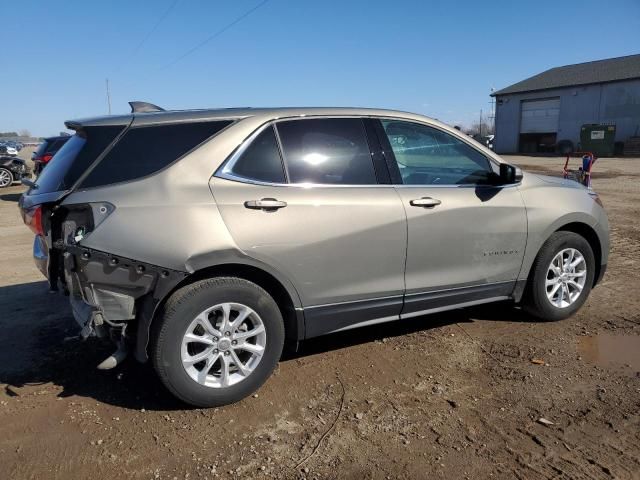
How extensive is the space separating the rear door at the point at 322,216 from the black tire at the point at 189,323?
0.77 ft

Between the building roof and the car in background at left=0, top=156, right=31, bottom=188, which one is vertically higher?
the building roof

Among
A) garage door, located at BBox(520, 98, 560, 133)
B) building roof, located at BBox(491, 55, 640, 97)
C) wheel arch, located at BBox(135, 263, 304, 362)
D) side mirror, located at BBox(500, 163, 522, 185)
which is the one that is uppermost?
building roof, located at BBox(491, 55, 640, 97)

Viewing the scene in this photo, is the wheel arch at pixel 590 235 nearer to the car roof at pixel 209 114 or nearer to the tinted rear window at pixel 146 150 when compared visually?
the car roof at pixel 209 114

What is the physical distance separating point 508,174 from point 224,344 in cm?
259

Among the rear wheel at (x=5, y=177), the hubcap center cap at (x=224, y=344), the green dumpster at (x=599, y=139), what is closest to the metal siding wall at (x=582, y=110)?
the green dumpster at (x=599, y=139)

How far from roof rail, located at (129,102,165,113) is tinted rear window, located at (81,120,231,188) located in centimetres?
60

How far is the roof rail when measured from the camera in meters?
3.90

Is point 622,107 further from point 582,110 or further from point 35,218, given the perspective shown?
point 35,218

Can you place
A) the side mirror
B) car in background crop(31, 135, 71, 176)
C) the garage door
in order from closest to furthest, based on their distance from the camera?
the side mirror, car in background crop(31, 135, 71, 176), the garage door

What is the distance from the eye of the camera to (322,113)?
3.81 metres

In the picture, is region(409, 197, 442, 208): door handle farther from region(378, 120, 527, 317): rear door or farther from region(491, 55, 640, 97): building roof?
region(491, 55, 640, 97): building roof

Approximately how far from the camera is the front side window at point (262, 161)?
3.45m

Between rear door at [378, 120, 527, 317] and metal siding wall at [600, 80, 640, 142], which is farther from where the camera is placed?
metal siding wall at [600, 80, 640, 142]

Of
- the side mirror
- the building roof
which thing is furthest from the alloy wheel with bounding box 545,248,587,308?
the building roof
